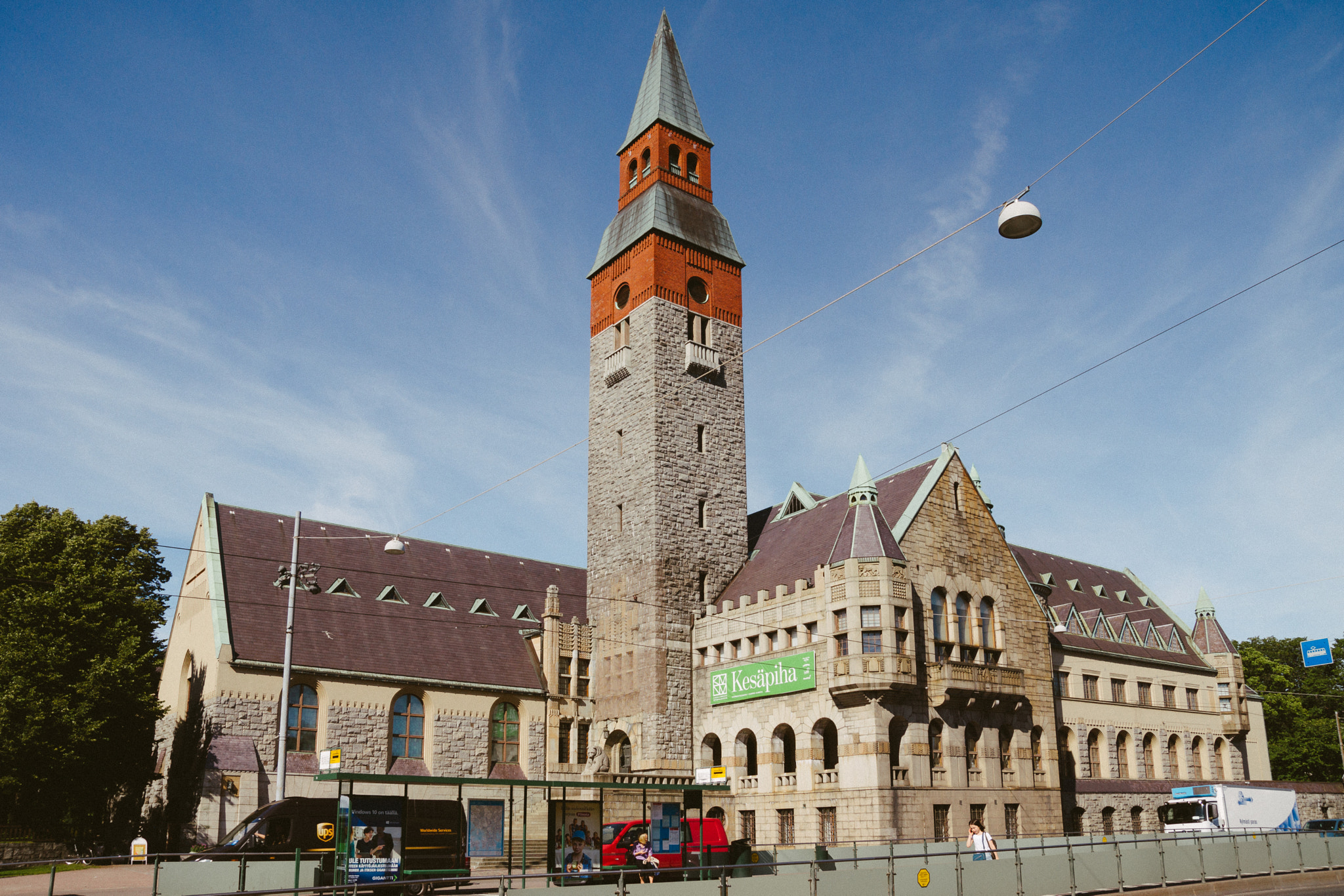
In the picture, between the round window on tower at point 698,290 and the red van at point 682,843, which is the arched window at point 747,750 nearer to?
the red van at point 682,843

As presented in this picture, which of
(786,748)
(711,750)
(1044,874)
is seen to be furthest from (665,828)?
(711,750)

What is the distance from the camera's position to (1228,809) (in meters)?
40.8

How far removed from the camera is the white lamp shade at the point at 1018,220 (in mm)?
16500

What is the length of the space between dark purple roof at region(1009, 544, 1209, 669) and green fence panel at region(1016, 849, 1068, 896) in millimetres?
27838

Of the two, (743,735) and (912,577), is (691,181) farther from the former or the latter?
(743,735)

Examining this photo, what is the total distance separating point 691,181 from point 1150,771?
35.9m

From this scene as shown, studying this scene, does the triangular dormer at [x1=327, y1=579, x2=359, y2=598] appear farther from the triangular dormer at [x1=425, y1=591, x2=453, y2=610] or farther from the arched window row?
the arched window row

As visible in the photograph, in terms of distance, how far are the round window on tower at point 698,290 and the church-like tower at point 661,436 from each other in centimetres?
7

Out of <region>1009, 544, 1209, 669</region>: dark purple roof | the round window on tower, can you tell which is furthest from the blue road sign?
the round window on tower

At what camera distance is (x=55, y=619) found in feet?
118

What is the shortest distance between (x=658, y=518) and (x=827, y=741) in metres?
10.8

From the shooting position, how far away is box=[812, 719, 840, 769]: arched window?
36.7 meters

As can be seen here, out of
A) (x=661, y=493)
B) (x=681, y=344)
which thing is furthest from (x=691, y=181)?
(x=661, y=493)

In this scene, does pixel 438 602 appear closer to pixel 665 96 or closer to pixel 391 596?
pixel 391 596
